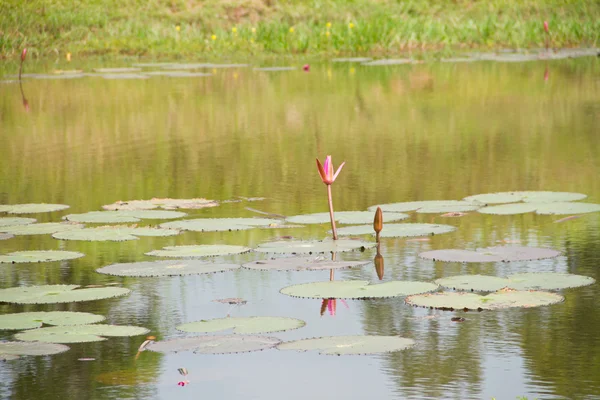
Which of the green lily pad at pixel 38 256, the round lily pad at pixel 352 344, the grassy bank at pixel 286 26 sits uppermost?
the grassy bank at pixel 286 26

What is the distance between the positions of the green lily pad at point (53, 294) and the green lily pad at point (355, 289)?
25.6 inches

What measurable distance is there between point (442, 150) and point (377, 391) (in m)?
5.53

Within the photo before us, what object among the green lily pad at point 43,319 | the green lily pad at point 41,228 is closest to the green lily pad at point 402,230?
the green lily pad at point 41,228

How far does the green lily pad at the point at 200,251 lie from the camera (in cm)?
514

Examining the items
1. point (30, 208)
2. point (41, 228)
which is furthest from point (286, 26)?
point (41, 228)

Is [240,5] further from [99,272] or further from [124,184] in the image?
[99,272]

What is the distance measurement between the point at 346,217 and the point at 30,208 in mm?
1749

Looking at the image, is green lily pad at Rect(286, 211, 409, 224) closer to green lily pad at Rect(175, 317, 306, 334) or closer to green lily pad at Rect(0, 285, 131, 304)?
green lily pad at Rect(0, 285, 131, 304)

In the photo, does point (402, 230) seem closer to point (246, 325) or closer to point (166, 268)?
point (166, 268)

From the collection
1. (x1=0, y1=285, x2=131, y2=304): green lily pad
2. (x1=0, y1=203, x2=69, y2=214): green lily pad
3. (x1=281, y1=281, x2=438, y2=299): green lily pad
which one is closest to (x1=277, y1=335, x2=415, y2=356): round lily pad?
(x1=281, y1=281, x2=438, y2=299): green lily pad

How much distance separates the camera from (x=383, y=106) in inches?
471

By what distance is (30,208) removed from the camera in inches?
258

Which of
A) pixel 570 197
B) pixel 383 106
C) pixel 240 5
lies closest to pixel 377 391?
pixel 570 197

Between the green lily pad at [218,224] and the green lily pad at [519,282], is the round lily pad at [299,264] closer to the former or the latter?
the green lily pad at [519,282]
